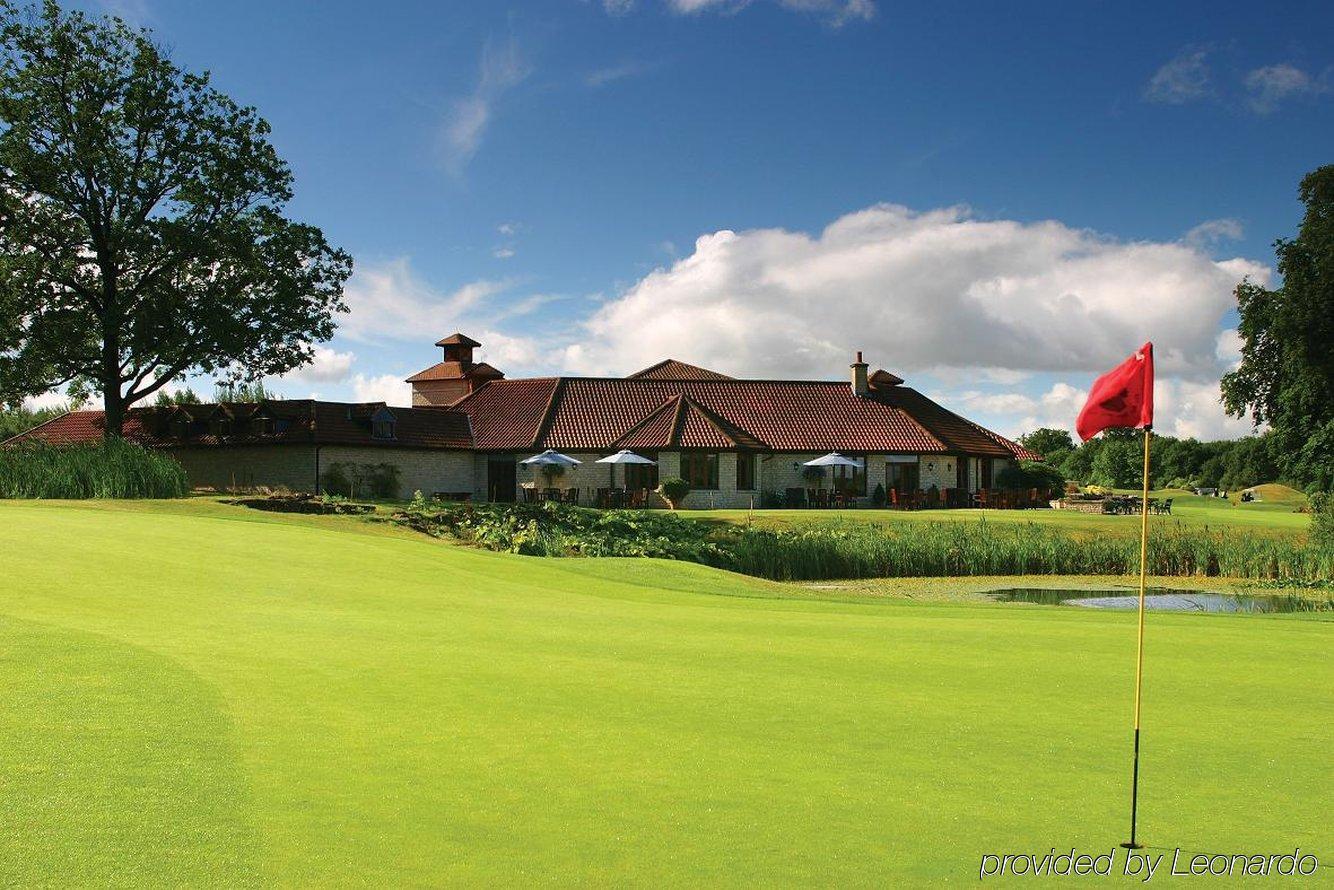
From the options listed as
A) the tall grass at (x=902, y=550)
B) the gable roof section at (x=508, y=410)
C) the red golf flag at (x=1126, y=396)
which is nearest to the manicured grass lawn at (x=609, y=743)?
the red golf flag at (x=1126, y=396)

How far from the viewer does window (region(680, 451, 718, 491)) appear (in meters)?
48.1

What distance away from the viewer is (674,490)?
151ft

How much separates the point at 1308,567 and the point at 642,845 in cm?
2478

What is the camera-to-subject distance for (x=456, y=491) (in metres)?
49.1

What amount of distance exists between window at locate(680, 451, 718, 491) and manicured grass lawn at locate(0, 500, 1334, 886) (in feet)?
119

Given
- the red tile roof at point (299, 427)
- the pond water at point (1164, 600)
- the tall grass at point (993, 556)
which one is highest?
the red tile roof at point (299, 427)

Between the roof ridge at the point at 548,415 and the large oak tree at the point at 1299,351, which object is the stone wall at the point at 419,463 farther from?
the large oak tree at the point at 1299,351

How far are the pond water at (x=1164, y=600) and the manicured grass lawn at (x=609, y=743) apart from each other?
9570mm

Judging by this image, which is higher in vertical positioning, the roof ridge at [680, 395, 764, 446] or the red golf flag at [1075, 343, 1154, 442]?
the roof ridge at [680, 395, 764, 446]

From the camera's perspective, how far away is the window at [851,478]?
4997cm

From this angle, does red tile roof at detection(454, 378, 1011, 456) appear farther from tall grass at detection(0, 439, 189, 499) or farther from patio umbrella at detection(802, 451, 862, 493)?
tall grass at detection(0, 439, 189, 499)

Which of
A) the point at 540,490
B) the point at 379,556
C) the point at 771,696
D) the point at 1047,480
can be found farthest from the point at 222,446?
the point at 771,696

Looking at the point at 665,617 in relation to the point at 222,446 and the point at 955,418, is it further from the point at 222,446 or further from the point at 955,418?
the point at 955,418

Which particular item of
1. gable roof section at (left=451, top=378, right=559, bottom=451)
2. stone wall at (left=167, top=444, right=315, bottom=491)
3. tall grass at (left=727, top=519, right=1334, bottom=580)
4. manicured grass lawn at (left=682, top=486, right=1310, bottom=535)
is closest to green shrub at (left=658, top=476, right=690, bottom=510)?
manicured grass lawn at (left=682, top=486, right=1310, bottom=535)
